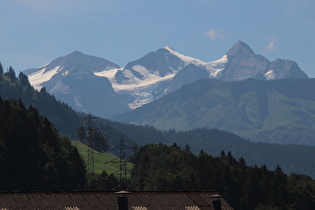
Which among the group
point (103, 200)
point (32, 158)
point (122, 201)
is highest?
point (32, 158)

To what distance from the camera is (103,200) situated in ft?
237

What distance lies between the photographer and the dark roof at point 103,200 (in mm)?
65750

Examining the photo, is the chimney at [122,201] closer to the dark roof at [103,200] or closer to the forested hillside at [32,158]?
the dark roof at [103,200]

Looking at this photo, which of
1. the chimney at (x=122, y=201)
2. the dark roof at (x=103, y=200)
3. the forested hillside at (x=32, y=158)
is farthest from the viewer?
the forested hillside at (x=32, y=158)

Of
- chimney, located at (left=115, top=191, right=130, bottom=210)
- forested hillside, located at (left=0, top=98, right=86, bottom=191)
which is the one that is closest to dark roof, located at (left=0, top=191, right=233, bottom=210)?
chimney, located at (left=115, top=191, right=130, bottom=210)

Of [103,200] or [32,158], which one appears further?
[32,158]

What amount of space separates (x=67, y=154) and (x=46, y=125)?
991 cm

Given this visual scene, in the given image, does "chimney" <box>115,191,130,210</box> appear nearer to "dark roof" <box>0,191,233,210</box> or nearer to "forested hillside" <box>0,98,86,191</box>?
"dark roof" <box>0,191,233,210</box>

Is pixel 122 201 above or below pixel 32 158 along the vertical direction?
below

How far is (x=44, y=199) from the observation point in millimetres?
67750

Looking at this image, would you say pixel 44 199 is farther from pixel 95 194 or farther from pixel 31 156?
pixel 31 156

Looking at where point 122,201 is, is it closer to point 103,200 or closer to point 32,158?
point 103,200

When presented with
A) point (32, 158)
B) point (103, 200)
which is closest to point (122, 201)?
point (103, 200)

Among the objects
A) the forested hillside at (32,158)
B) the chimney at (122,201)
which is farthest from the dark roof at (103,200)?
the forested hillside at (32,158)
